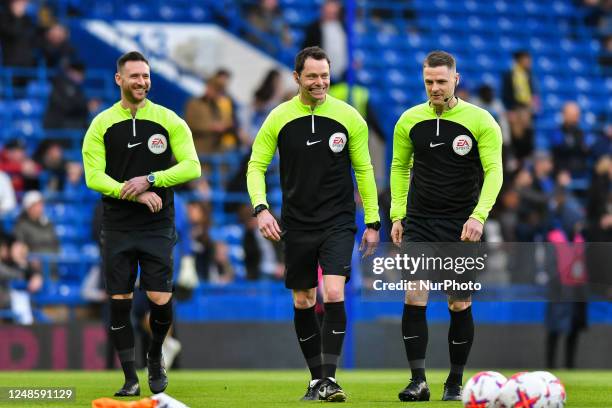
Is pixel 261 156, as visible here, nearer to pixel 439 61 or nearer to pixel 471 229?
pixel 439 61

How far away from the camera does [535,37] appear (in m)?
26.1

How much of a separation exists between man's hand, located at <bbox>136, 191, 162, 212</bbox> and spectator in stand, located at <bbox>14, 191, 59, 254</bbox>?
25.7 ft

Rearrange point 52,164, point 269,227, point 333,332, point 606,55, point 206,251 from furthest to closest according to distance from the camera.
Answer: point 606,55, point 52,164, point 206,251, point 333,332, point 269,227

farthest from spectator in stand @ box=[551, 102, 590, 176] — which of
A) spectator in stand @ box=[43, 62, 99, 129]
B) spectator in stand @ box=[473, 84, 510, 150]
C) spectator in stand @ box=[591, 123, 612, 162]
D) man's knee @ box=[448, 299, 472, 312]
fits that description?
man's knee @ box=[448, 299, 472, 312]

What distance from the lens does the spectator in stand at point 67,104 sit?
20.1 metres

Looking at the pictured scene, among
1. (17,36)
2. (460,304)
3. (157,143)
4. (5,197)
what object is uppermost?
(17,36)

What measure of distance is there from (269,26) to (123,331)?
47.9 feet

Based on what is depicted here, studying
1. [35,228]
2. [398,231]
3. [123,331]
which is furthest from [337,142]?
[35,228]

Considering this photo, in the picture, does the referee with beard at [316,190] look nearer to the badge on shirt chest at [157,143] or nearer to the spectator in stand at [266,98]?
the badge on shirt chest at [157,143]

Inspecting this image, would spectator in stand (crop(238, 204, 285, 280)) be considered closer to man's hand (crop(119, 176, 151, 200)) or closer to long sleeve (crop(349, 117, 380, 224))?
man's hand (crop(119, 176, 151, 200))

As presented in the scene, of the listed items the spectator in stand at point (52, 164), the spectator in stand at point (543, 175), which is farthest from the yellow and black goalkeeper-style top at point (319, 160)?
the spectator in stand at point (543, 175)

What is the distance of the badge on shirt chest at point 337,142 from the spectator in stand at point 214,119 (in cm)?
1040

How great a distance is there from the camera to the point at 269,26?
79.4 ft

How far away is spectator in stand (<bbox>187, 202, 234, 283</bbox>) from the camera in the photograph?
18.0m
